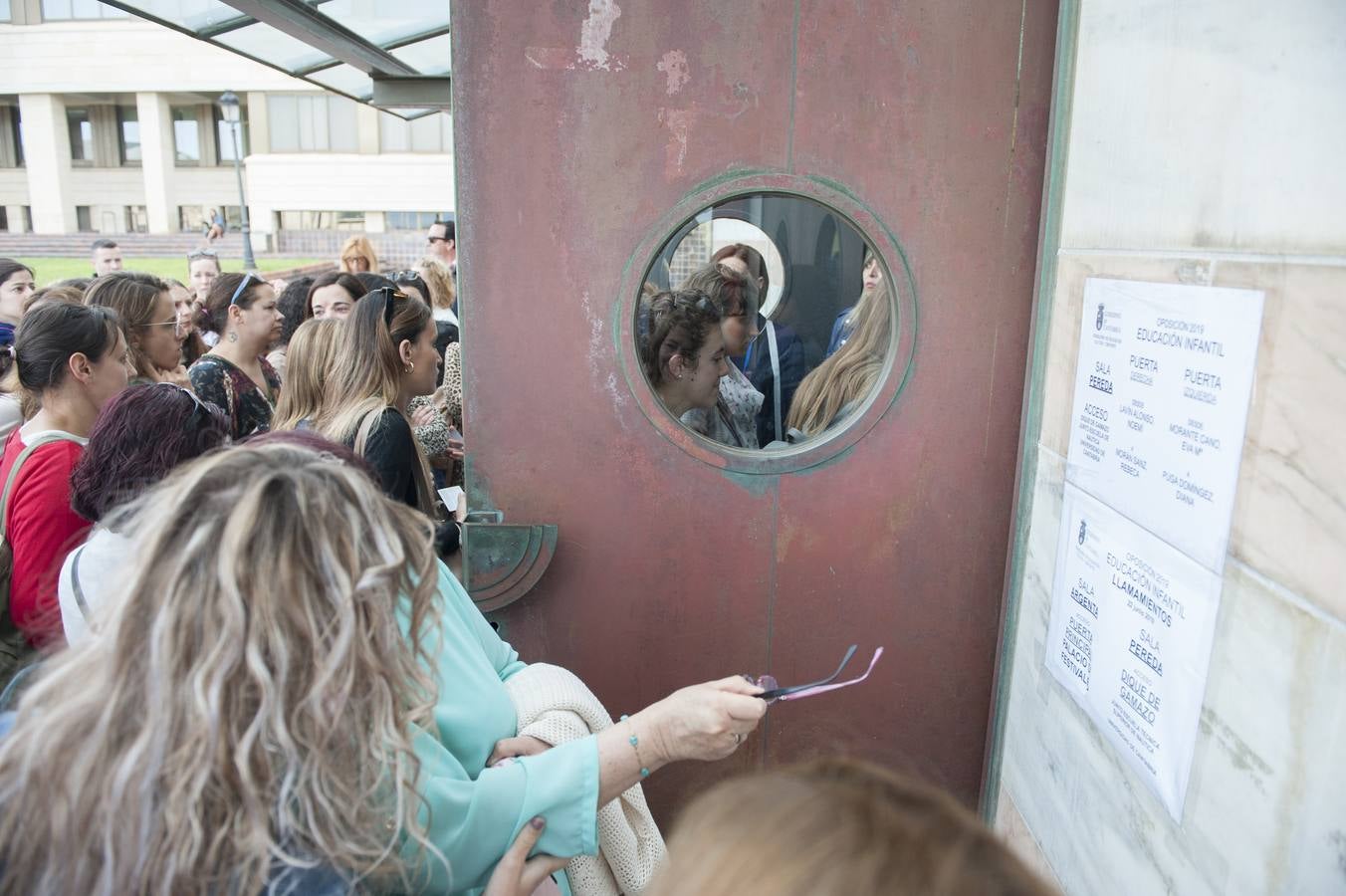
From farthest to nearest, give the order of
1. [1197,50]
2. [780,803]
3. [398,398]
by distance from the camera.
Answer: [398,398] < [1197,50] < [780,803]

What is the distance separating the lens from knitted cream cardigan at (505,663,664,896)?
1.95 metres

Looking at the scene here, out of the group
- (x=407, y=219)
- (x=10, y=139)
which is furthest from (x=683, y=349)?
(x=10, y=139)

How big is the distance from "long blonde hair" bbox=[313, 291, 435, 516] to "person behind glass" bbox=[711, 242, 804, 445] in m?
1.17

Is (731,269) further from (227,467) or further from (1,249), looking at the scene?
(1,249)

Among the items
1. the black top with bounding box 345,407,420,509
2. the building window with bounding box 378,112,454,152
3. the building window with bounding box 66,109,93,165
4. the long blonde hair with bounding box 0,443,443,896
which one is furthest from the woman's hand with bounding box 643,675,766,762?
the building window with bounding box 66,109,93,165

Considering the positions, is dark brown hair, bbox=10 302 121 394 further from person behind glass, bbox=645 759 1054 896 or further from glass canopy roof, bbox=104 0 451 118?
person behind glass, bbox=645 759 1054 896

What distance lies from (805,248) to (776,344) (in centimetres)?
27

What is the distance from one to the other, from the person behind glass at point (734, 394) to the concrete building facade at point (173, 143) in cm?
3182

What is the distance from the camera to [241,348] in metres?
4.47

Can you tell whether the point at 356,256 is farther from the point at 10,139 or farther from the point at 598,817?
the point at 10,139

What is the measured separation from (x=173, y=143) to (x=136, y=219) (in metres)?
3.96

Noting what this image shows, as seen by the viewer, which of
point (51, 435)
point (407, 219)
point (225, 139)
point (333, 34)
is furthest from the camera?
point (225, 139)

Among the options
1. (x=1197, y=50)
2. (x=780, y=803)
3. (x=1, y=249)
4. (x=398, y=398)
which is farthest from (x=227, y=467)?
(x=1, y=249)

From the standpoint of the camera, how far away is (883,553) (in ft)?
8.85
